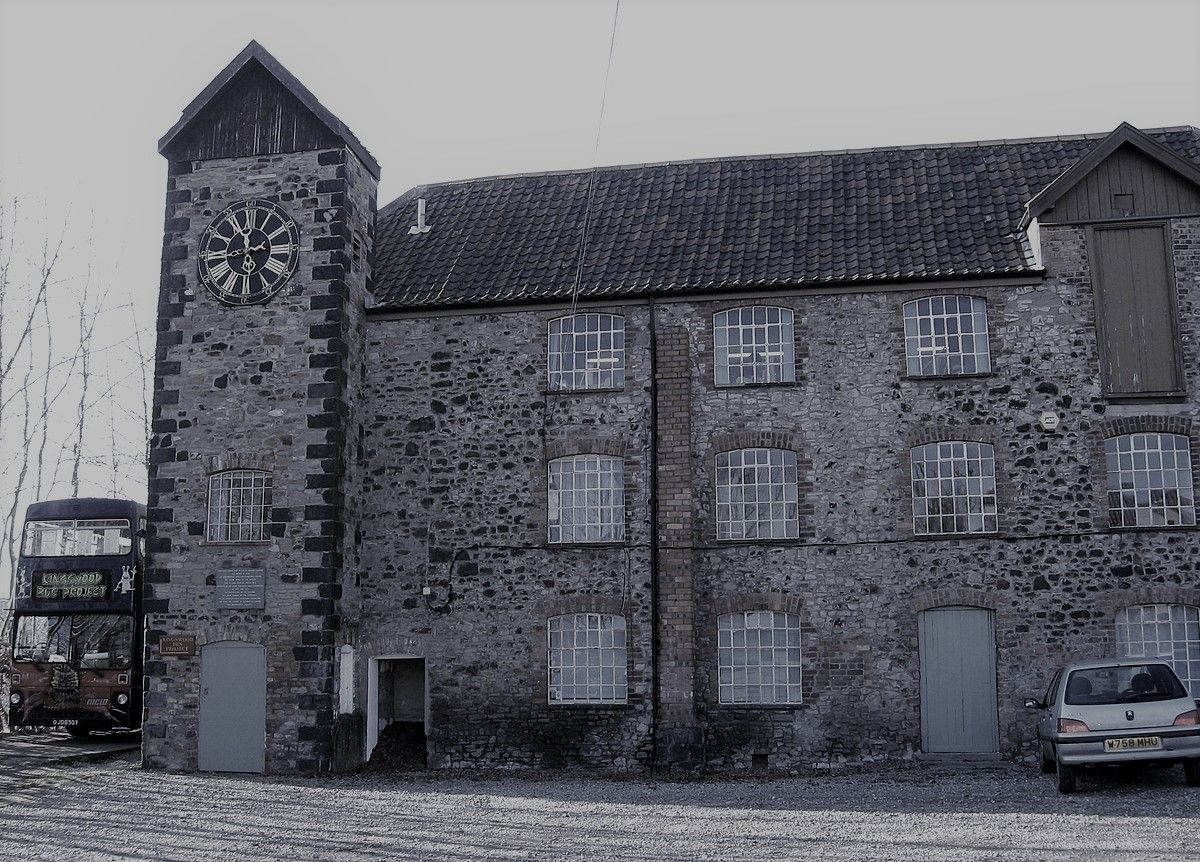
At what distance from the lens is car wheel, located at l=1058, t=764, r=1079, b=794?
15.4 metres

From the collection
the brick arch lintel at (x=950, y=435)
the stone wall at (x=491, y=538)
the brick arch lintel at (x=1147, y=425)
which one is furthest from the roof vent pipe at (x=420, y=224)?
the brick arch lintel at (x=1147, y=425)

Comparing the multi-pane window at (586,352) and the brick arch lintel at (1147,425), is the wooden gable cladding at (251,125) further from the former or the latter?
the brick arch lintel at (1147,425)

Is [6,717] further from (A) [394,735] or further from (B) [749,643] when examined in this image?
(B) [749,643]

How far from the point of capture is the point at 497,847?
12523mm

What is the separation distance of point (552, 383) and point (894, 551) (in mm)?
6315

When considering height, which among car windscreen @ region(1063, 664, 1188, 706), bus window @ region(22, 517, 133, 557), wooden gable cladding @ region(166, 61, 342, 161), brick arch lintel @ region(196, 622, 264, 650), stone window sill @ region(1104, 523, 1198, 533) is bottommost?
car windscreen @ region(1063, 664, 1188, 706)

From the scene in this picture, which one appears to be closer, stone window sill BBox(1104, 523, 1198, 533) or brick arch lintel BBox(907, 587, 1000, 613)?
stone window sill BBox(1104, 523, 1198, 533)

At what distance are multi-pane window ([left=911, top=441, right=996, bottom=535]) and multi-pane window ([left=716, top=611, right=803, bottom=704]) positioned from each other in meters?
2.72

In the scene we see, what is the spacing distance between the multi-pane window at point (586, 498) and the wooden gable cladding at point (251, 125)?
6.90 meters

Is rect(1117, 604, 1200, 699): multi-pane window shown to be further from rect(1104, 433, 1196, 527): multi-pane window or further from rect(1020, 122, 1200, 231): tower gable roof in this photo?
rect(1020, 122, 1200, 231): tower gable roof

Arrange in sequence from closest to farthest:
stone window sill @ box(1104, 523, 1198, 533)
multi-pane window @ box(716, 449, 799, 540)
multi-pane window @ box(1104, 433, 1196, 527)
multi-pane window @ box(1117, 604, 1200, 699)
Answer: multi-pane window @ box(1117, 604, 1200, 699), stone window sill @ box(1104, 523, 1198, 533), multi-pane window @ box(1104, 433, 1196, 527), multi-pane window @ box(716, 449, 799, 540)

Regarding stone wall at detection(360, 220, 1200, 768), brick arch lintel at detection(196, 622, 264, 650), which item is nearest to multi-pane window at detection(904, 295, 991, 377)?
stone wall at detection(360, 220, 1200, 768)

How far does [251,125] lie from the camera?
69.6 ft

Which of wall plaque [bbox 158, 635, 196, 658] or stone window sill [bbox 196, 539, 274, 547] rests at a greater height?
stone window sill [bbox 196, 539, 274, 547]
